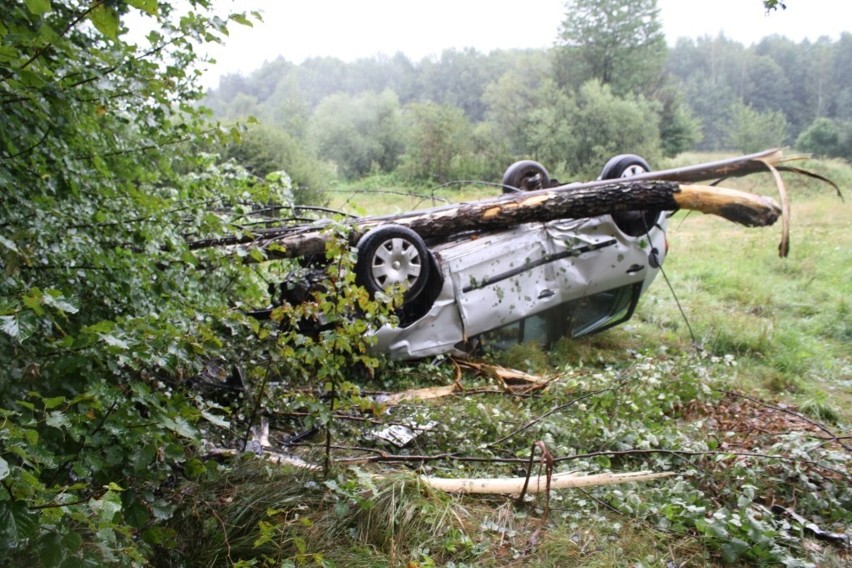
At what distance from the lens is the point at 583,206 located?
Answer: 5500mm

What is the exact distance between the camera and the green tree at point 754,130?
94.9ft

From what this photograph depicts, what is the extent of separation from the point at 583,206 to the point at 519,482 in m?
3.24

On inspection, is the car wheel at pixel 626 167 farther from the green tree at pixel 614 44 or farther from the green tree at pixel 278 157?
the green tree at pixel 614 44

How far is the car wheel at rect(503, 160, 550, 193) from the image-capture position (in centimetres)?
694

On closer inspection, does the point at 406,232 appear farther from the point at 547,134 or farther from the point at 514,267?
the point at 547,134

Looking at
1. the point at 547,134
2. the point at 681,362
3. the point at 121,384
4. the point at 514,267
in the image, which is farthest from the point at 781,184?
the point at 547,134

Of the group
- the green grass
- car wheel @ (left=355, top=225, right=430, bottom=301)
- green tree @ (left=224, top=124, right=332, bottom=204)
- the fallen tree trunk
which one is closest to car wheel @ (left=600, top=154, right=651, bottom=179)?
the fallen tree trunk

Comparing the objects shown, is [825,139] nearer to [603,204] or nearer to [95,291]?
[603,204]

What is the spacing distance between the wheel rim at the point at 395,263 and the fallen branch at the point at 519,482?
205 centimetres

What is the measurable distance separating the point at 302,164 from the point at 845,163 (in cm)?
2344

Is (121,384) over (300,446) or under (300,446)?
over

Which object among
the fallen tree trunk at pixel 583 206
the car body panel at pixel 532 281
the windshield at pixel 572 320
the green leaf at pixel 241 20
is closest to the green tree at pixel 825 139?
the windshield at pixel 572 320

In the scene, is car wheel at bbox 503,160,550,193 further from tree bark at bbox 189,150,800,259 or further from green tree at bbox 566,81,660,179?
green tree at bbox 566,81,660,179

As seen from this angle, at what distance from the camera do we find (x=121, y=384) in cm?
209
